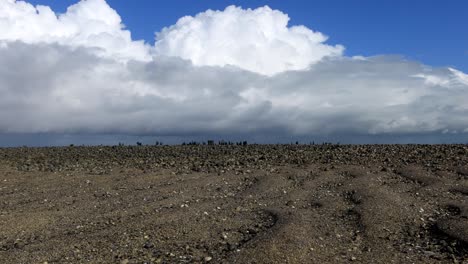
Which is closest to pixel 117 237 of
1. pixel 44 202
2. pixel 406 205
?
pixel 44 202

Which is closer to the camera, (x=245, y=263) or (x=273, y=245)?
(x=245, y=263)

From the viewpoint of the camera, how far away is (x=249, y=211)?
16938 mm

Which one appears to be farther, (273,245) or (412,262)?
(273,245)

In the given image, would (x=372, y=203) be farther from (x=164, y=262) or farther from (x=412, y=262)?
(x=164, y=262)

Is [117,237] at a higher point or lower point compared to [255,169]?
lower

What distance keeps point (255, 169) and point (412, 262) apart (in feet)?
45.1

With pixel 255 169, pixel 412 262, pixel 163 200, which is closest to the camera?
pixel 412 262

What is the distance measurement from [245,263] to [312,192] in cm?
805

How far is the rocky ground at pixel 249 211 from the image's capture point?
13.0 m

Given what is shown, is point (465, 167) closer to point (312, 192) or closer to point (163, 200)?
point (312, 192)

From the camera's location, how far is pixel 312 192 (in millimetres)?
19500

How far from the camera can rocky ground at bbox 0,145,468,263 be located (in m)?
13.0

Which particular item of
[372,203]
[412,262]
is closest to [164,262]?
[412,262]

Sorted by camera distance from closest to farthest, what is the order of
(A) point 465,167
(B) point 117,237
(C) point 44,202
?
(B) point 117,237 → (C) point 44,202 → (A) point 465,167
